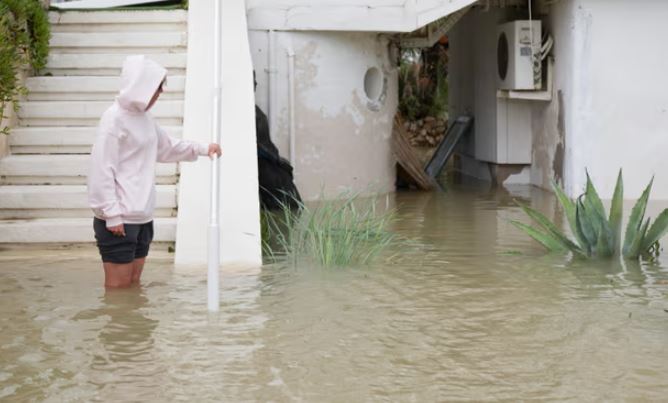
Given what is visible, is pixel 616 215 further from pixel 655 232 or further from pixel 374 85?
pixel 374 85

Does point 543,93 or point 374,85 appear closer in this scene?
point 374,85

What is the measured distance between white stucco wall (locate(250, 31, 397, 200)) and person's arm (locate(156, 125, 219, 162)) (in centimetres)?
629

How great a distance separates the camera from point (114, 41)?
11906mm

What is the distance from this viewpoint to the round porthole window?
49.6 feet

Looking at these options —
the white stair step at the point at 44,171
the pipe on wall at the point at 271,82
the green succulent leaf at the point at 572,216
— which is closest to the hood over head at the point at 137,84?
the white stair step at the point at 44,171

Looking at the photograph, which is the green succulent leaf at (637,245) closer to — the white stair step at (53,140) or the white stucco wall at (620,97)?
the white stair step at (53,140)

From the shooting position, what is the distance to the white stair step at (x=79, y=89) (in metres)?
11.0

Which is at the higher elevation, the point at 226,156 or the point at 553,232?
the point at 226,156

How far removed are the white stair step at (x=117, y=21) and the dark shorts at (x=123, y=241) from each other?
205 inches

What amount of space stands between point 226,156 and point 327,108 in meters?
4.83

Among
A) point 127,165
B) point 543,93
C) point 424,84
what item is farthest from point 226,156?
point 424,84

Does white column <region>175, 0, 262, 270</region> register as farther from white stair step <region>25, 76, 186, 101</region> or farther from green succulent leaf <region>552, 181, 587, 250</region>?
green succulent leaf <region>552, 181, 587, 250</region>

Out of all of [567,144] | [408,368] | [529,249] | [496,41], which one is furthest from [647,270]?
[496,41]

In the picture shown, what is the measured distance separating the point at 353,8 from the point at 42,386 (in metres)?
9.29
